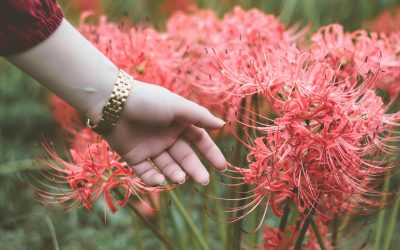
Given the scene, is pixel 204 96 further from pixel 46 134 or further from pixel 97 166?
pixel 46 134

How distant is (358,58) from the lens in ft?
3.90

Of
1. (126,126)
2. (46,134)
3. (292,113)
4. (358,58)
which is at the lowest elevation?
(46,134)

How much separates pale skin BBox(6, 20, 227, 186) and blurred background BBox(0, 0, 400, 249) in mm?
817

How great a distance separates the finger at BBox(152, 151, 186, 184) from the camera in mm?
965

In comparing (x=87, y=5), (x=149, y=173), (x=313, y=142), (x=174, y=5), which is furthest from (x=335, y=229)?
(x=174, y=5)

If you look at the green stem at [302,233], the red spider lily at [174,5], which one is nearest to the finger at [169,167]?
the green stem at [302,233]

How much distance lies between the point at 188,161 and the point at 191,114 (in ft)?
0.31

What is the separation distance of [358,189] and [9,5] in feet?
2.02

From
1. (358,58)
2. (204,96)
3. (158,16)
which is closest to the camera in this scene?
(358,58)

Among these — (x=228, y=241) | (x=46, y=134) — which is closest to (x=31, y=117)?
(x=46, y=134)

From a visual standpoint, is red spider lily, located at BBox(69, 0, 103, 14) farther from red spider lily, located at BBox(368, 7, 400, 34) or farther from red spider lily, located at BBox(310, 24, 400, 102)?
red spider lily, located at BBox(310, 24, 400, 102)

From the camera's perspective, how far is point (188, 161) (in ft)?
3.24

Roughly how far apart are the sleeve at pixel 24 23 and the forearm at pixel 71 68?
11 mm

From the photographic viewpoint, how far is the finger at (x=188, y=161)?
3.19 feet
